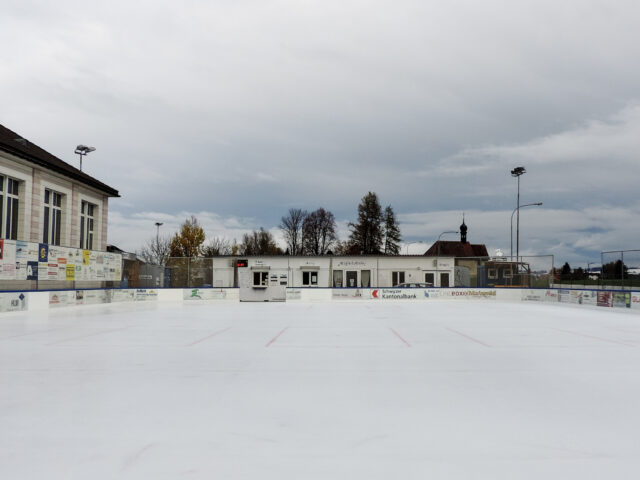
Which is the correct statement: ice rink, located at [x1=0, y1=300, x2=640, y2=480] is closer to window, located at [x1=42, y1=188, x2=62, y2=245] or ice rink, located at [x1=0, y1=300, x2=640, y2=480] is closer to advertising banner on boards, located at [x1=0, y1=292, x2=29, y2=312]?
advertising banner on boards, located at [x1=0, y1=292, x2=29, y2=312]

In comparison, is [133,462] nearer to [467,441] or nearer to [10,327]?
[467,441]

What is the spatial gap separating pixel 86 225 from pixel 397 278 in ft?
91.6

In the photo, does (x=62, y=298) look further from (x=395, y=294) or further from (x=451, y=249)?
(x=451, y=249)

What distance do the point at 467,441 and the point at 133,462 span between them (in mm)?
3006

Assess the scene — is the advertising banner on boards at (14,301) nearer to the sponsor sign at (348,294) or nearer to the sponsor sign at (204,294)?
the sponsor sign at (204,294)

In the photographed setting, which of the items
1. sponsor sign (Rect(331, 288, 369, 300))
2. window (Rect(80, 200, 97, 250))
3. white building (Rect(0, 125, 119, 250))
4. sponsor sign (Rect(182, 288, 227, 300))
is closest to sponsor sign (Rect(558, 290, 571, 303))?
sponsor sign (Rect(331, 288, 369, 300))

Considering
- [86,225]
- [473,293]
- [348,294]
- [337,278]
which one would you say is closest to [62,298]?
[86,225]

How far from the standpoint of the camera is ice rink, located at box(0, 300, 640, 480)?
4312 millimetres

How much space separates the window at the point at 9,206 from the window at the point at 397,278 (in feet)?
106

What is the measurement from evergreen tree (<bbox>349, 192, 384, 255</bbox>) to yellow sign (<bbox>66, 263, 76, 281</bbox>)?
5690cm

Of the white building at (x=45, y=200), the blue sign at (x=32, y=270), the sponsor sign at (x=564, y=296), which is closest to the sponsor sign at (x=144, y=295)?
the white building at (x=45, y=200)

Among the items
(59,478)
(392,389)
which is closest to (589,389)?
(392,389)

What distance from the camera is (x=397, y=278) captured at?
166 ft

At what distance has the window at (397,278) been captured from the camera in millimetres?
50531
